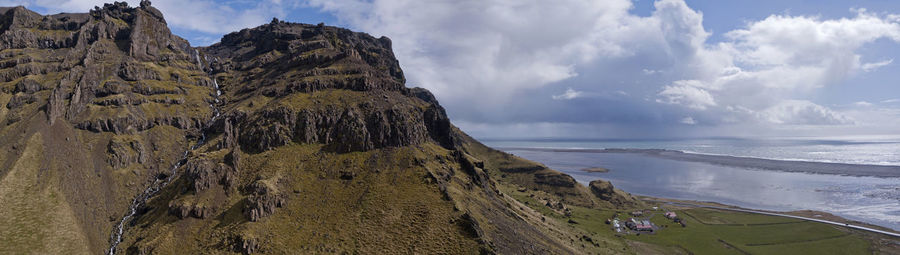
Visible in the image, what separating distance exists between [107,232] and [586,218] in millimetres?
166263

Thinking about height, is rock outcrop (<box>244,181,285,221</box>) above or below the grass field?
above

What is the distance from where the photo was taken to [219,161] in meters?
104

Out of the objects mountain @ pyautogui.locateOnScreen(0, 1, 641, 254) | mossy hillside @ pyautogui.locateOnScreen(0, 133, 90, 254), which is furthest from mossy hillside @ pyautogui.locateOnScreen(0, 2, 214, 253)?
mountain @ pyautogui.locateOnScreen(0, 1, 641, 254)

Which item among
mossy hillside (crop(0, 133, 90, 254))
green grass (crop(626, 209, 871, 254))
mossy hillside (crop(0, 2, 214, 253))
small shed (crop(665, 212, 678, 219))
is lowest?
green grass (crop(626, 209, 871, 254))

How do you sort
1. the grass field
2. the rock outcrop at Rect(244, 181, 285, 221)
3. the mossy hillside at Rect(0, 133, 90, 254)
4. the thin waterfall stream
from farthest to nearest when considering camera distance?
the grass field, the thin waterfall stream, the rock outcrop at Rect(244, 181, 285, 221), the mossy hillside at Rect(0, 133, 90, 254)

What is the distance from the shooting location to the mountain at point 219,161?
266ft

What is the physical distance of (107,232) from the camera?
88.6 metres

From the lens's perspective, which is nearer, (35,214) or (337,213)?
(35,214)

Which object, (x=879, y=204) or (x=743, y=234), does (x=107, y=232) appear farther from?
(x=879, y=204)

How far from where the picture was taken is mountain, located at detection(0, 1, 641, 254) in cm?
8094

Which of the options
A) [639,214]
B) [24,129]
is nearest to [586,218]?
[639,214]

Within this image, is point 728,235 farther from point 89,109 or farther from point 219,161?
point 89,109

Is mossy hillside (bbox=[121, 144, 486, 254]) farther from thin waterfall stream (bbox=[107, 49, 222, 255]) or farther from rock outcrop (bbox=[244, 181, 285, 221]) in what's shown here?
thin waterfall stream (bbox=[107, 49, 222, 255])

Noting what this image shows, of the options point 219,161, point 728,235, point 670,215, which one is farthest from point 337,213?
point 670,215
